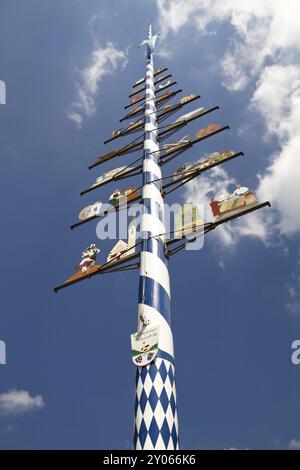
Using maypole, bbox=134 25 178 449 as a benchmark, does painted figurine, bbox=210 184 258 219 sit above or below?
above

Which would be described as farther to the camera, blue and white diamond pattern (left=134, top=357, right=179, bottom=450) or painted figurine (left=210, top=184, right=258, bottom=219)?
painted figurine (left=210, top=184, right=258, bottom=219)

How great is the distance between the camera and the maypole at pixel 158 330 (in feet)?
19.2

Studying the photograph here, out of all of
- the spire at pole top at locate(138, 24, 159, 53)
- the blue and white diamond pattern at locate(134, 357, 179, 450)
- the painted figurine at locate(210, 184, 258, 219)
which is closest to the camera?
the blue and white diamond pattern at locate(134, 357, 179, 450)

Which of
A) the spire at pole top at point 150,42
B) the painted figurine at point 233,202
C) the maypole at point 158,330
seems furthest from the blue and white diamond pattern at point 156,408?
the spire at pole top at point 150,42

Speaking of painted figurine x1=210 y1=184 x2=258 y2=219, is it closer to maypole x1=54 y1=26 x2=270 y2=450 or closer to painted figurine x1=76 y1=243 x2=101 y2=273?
maypole x1=54 y1=26 x2=270 y2=450

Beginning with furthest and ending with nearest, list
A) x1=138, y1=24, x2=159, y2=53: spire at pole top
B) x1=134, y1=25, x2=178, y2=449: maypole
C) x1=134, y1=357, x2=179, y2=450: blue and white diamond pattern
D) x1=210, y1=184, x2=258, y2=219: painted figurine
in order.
→ x1=138, y1=24, x2=159, y2=53: spire at pole top, x1=210, y1=184, x2=258, y2=219: painted figurine, x1=134, y1=25, x2=178, y2=449: maypole, x1=134, y1=357, x2=179, y2=450: blue and white diamond pattern

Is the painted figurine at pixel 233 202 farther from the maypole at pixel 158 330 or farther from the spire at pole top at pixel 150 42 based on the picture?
the spire at pole top at pixel 150 42

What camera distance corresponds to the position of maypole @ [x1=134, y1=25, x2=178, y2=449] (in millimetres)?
5840

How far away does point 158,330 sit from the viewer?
6.68 m

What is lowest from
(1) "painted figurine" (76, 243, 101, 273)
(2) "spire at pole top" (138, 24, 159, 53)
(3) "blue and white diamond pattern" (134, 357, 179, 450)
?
(3) "blue and white diamond pattern" (134, 357, 179, 450)

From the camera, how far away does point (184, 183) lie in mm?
11469

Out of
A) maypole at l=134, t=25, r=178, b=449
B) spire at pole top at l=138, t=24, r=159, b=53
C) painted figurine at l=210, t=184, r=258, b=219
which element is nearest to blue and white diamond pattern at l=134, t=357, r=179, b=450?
maypole at l=134, t=25, r=178, b=449

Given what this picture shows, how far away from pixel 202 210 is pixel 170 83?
10204mm
